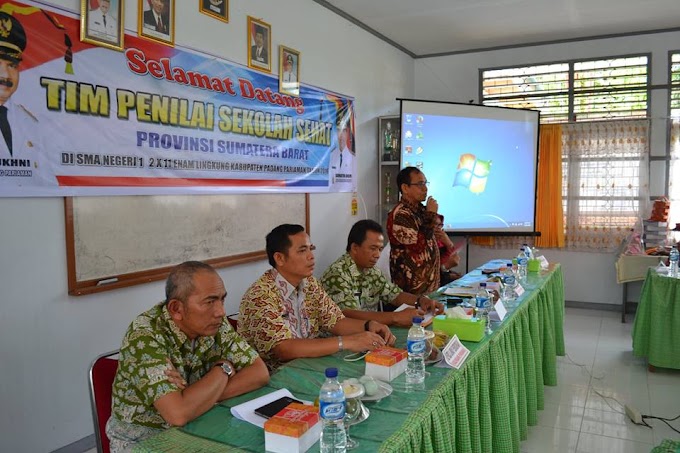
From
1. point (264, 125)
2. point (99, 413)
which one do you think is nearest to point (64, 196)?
point (99, 413)

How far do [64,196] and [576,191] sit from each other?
16.3 feet

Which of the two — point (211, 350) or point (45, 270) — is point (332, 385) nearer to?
point (211, 350)

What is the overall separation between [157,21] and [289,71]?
1.27 meters

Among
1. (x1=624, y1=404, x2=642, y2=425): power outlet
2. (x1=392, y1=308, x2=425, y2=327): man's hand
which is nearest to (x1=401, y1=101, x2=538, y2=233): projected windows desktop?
(x1=624, y1=404, x2=642, y2=425): power outlet

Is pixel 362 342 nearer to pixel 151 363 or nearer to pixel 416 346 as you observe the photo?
pixel 416 346

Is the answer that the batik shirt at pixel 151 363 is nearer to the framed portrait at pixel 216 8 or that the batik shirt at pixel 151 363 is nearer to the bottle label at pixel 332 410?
the bottle label at pixel 332 410

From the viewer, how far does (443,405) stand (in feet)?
5.14

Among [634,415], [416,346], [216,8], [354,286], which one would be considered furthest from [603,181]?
[416,346]

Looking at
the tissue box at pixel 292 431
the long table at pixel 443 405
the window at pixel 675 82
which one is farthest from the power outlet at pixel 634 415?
the window at pixel 675 82

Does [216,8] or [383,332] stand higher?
[216,8]

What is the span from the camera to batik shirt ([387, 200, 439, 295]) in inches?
123

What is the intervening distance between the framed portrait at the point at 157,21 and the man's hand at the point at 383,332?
1.95 meters

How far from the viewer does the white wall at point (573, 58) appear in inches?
210

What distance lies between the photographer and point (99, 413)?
165 centimetres
